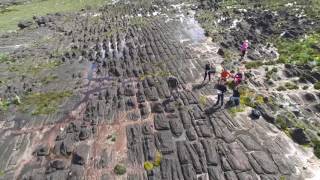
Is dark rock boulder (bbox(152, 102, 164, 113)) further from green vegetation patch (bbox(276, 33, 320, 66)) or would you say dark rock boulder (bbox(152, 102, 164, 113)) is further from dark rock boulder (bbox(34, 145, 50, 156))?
green vegetation patch (bbox(276, 33, 320, 66))

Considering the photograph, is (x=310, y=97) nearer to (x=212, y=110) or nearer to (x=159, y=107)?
(x=212, y=110)

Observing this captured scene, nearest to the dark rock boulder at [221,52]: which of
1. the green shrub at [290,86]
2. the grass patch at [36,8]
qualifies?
the green shrub at [290,86]

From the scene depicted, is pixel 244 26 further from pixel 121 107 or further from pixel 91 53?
pixel 121 107

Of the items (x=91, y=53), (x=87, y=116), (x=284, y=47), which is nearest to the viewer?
(x=87, y=116)

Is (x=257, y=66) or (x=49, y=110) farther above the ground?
(x=257, y=66)

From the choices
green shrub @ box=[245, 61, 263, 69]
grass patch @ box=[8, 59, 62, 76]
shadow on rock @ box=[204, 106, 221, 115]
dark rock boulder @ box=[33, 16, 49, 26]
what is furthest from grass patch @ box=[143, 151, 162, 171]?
dark rock boulder @ box=[33, 16, 49, 26]

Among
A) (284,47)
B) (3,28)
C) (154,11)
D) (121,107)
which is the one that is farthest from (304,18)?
(3,28)

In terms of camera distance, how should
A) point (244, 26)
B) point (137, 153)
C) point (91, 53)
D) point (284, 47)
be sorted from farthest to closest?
point (244, 26) < point (91, 53) < point (284, 47) < point (137, 153)

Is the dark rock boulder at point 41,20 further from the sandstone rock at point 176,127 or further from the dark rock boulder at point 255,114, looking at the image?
the dark rock boulder at point 255,114

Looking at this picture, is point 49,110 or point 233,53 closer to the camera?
point 49,110
